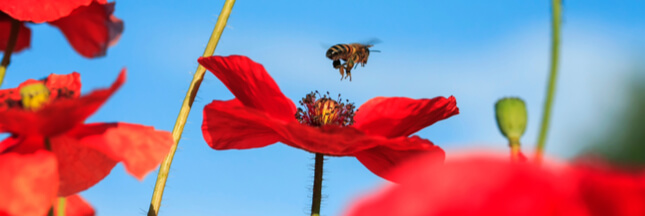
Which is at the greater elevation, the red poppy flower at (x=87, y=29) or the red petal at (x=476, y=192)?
the red poppy flower at (x=87, y=29)

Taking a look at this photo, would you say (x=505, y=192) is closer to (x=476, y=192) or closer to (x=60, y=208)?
(x=476, y=192)

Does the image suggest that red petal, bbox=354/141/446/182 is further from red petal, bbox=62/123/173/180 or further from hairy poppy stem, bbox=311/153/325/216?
red petal, bbox=62/123/173/180

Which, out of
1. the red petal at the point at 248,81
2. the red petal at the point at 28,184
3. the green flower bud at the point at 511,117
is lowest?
the red petal at the point at 28,184

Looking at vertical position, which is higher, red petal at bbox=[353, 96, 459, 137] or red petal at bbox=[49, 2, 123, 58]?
red petal at bbox=[49, 2, 123, 58]

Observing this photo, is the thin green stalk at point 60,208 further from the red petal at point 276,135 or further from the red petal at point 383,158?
the red petal at point 383,158

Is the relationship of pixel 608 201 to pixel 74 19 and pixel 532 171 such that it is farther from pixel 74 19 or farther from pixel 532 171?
pixel 74 19

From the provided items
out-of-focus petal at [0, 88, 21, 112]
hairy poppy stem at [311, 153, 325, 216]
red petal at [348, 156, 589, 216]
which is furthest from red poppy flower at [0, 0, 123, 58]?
red petal at [348, 156, 589, 216]

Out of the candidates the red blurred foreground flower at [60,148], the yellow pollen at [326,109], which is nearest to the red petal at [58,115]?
the red blurred foreground flower at [60,148]
